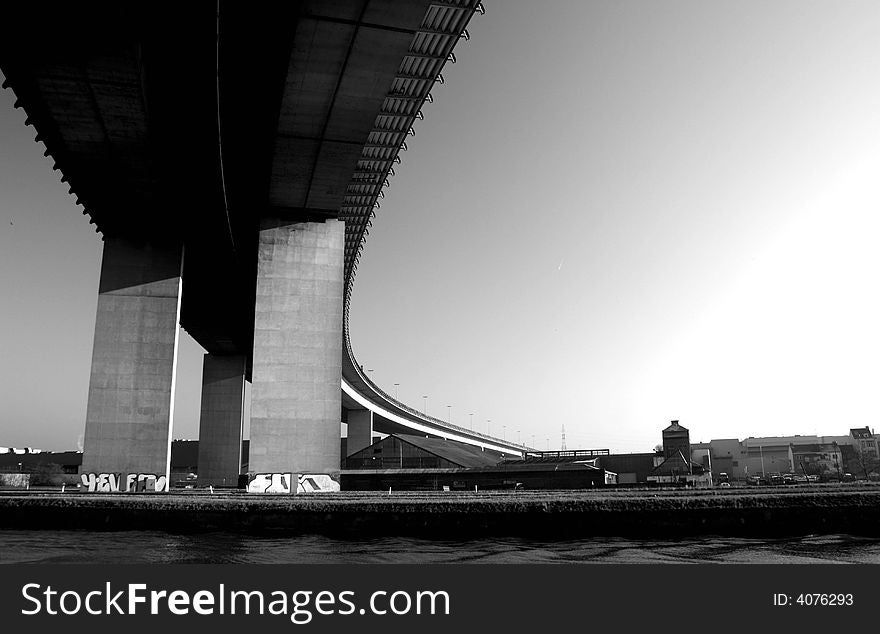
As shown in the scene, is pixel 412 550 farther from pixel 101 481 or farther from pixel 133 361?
pixel 133 361

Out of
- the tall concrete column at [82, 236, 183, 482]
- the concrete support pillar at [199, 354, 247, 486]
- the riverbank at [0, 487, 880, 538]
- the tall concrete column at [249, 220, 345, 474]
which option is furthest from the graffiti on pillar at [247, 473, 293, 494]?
the concrete support pillar at [199, 354, 247, 486]

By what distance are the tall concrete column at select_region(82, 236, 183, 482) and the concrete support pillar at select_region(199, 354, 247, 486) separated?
33550mm

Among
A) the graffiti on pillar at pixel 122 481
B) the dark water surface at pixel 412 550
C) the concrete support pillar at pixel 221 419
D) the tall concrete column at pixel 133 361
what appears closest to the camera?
the dark water surface at pixel 412 550

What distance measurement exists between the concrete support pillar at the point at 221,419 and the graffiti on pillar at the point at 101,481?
3385 cm

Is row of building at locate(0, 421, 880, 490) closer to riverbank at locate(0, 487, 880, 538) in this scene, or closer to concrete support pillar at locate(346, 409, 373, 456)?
concrete support pillar at locate(346, 409, 373, 456)

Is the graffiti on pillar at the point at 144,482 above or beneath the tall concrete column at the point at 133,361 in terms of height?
beneath

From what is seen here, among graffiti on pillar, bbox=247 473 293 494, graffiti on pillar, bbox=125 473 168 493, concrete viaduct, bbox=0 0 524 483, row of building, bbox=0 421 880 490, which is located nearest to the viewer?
concrete viaduct, bbox=0 0 524 483

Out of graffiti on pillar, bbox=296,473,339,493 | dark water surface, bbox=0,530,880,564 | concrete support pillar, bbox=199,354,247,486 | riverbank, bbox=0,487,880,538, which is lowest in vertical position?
dark water surface, bbox=0,530,880,564

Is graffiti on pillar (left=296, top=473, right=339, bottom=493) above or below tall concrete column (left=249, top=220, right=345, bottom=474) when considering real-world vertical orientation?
below

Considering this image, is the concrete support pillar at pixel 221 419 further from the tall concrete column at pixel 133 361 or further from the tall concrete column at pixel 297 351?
the tall concrete column at pixel 297 351

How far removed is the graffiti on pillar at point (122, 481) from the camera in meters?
37.8

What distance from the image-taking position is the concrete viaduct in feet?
86.1

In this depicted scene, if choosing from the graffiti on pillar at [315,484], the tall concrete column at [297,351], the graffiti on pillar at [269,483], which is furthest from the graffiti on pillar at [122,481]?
the graffiti on pillar at [315,484]

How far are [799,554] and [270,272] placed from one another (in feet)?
106
